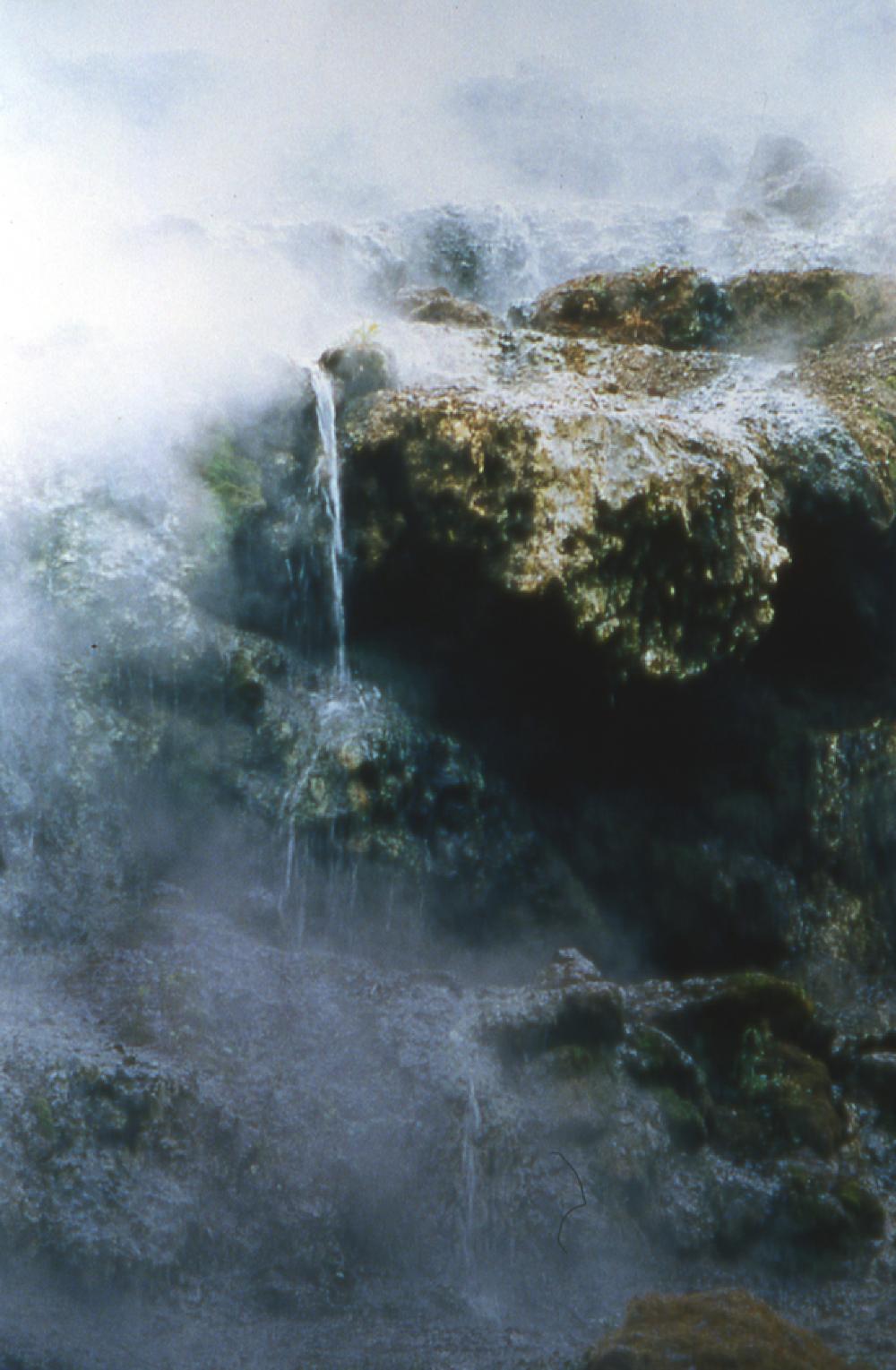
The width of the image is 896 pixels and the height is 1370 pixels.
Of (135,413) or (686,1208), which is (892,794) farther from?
(135,413)

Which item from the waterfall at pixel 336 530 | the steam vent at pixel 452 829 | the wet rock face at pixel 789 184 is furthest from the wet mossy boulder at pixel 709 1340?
the wet rock face at pixel 789 184

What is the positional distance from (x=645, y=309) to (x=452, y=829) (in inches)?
236

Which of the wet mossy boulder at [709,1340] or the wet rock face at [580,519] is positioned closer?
the wet mossy boulder at [709,1340]

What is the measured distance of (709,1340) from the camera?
4.85m

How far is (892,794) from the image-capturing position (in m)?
9.98

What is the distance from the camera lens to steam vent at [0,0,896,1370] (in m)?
6.05

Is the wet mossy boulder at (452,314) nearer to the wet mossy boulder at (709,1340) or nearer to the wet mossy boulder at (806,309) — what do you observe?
the wet mossy boulder at (806,309)

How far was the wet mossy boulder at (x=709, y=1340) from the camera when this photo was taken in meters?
4.73

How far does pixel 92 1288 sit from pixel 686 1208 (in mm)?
3573

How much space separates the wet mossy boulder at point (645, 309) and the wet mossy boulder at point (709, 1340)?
28.1ft

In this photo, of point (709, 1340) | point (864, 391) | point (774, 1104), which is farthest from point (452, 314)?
point (709, 1340)

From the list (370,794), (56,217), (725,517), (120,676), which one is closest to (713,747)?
(725,517)

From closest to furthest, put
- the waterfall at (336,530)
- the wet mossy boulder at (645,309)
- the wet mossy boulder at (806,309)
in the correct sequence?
the waterfall at (336,530) < the wet mossy boulder at (806,309) < the wet mossy boulder at (645,309)

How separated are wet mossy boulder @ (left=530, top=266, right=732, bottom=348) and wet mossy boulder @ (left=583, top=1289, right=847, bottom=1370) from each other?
8.56 m
